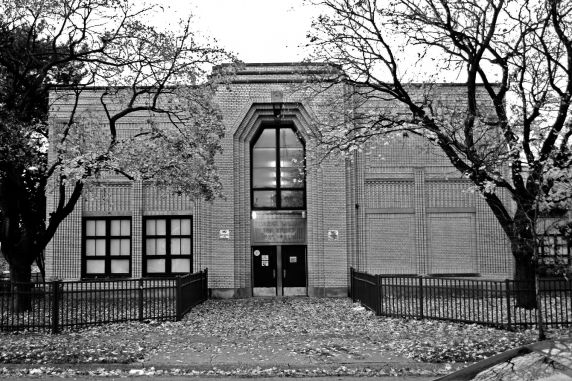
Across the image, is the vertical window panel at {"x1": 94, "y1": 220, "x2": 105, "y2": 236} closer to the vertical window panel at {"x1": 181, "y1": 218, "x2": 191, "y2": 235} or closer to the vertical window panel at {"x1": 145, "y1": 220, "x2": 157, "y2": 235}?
the vertical window panel at {"x1": 145, "y1": 220, "x2": 157, "y2": 235}

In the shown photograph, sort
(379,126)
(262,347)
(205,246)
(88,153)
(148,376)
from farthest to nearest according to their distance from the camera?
(205,246)
(379,126)
(88,153)
(262,347)
(148,376)

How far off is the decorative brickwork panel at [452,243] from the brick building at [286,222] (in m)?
0.04

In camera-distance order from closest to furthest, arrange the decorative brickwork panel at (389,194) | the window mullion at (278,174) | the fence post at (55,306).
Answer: the fence post at (55,306), the decorative brickwork panel at (389,194), the window mullion at (278,174)

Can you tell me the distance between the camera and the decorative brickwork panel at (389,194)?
22.4 meters

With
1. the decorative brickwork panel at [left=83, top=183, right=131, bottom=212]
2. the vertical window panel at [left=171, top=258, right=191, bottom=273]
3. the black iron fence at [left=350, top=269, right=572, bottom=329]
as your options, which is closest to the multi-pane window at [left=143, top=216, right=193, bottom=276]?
the vertical window panel at [left=171, top=258, right=191, bottom=273]

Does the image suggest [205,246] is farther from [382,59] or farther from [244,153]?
[382,59]

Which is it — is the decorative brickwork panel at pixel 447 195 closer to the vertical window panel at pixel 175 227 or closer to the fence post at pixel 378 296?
the fence post at pixel 378 296

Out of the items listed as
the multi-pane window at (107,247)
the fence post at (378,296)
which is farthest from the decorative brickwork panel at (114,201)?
the fence post at (378,296)

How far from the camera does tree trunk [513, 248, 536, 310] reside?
13.6 metres

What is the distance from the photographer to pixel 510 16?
14570 millimetres

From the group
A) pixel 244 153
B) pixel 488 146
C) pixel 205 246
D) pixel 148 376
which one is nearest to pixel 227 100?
pixel 244 153

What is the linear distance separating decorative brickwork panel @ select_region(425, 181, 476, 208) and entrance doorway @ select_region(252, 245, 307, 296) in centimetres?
552

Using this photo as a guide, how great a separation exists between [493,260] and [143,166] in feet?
46.9

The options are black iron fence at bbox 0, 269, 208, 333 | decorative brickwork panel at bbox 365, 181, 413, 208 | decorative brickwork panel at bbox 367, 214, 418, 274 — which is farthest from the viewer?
decorative brickwork panel at bbox 365, 181, 413, 208
